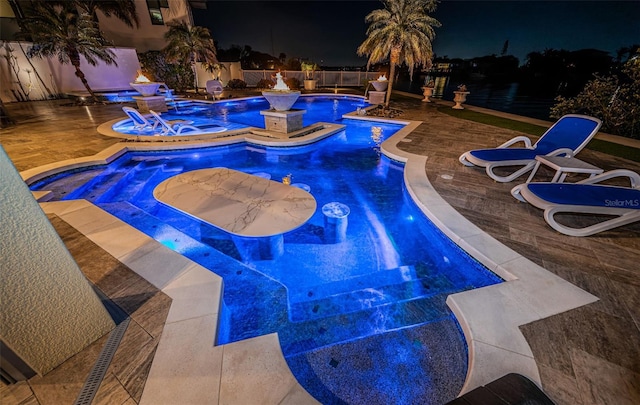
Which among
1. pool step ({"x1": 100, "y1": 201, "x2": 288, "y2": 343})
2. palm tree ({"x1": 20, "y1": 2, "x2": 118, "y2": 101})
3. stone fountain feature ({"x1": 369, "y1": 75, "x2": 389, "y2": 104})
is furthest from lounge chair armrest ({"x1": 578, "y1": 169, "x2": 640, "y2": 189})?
palm tree ({"x1": 20, "y1": 2, "x2": 118, "y2": 101})

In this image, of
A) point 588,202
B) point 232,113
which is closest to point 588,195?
point 588,202

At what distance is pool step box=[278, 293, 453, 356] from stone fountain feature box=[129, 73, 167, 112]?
13.7 meters

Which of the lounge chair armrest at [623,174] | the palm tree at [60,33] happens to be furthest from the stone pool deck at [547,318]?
the palm tree at [60,33]

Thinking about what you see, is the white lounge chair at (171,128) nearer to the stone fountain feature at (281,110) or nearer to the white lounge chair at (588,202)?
the stone fountain feature at (281,110)

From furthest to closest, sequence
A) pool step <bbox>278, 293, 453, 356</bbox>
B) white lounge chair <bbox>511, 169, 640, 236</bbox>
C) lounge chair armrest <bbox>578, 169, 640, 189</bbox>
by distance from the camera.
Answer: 1. lounge chair armrest <bbox>578, 169, 640, 189</bbox>
2. white lounge chair <bbox>511, 169, 640, 236</bbox>
3. pool step <bbox>278, 293, 453, 356</bbox>

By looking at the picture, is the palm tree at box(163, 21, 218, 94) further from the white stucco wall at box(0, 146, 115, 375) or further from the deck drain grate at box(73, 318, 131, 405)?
the deck drain grate at box(73, 318, 131, 405)

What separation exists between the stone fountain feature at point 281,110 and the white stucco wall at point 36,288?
745 centimetres

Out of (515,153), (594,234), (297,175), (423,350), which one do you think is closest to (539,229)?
(594,234)

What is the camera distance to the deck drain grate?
173cm

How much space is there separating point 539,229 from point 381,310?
9.90ft

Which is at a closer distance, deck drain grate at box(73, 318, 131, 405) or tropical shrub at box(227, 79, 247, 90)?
deck drain grate at box(73, 318, 131, 405)

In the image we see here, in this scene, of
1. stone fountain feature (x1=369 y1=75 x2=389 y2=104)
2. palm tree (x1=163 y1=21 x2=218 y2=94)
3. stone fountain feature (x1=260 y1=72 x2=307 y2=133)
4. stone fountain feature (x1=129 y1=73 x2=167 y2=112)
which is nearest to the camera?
stone fountain feature (x1=260 y1=72 x2=307 y2=133)

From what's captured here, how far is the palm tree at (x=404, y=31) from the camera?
39.2 feet

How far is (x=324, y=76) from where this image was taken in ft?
86.3
